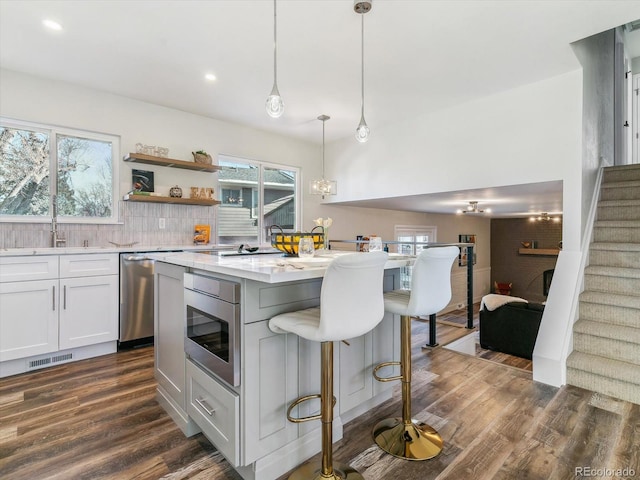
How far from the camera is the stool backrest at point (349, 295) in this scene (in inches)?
52.0

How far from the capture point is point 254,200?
486cm

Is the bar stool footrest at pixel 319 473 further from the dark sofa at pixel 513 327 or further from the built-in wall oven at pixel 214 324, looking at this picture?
the dark sofa at pixel 513 327

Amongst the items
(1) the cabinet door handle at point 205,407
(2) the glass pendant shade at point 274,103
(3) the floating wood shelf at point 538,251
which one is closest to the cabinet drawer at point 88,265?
(1) the cabinet door handle at point 205,407

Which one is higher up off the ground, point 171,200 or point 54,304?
point 171,200

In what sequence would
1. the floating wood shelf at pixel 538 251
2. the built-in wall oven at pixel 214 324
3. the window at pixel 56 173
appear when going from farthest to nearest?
the floating wood shelf at pixel 538 251 < the window at pixel 56 173 < the built-in wall oven at pixel 214 324

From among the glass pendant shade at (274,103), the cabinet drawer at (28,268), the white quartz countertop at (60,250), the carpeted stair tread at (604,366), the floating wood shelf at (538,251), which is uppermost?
the glass pendant shade at (274,103)

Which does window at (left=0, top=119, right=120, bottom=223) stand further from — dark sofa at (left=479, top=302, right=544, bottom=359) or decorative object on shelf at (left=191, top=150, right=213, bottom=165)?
dark sofa at (left=479, top=302, right=544, bottom=359)

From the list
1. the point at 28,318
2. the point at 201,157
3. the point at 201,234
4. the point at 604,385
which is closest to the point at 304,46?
the point at 201,157

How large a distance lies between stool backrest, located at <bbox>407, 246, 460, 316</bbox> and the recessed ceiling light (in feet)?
9.78

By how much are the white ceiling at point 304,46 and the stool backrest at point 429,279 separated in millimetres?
1673

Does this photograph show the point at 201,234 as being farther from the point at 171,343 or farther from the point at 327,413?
the point at 327,413

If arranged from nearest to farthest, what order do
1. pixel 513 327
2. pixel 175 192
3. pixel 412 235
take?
1. pixel 175 192
2. pixel 513 327
3. pixel 412 235

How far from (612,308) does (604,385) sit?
74 centimetres

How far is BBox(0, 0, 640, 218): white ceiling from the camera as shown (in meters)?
2.21
